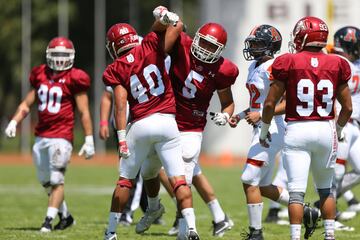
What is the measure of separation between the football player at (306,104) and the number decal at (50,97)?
118 inches

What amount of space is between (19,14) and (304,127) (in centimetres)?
2407

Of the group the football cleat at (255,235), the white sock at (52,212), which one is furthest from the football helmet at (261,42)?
the white sock at (52,212)

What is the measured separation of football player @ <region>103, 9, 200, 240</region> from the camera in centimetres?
721

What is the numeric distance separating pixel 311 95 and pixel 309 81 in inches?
4.4

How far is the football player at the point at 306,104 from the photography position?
6.82 metres

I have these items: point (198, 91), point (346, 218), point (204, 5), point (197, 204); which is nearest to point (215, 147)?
point (204, 5)

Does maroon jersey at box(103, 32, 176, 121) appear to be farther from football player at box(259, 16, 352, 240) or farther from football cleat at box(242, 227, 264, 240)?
football cleat at box(242, 227, 264, 240)

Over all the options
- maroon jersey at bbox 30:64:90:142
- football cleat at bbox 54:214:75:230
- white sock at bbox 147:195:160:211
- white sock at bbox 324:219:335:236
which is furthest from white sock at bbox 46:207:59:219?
white sock at bbox 324:219:335:236

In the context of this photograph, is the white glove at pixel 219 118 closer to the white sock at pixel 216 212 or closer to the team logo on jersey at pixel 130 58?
the team logo on jersey at pixel 130 58

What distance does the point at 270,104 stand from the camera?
696 centimetres

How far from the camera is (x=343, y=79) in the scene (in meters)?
6.96

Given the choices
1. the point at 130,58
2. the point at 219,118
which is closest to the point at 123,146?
the point at 130,58

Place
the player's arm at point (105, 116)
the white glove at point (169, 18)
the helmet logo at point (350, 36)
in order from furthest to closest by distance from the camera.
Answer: the helmet logo at point (350, 36) → the player's arm at point (105, 116) → the white glove at point (169, 18)

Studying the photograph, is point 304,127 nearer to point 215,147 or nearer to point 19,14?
point 215,147
